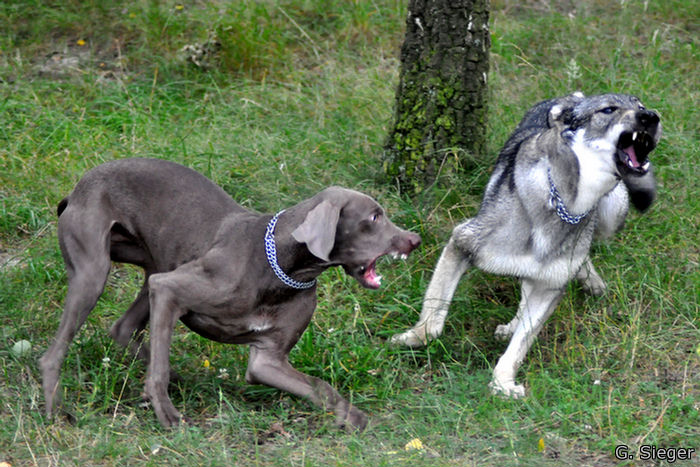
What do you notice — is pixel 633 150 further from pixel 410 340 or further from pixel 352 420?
pixel 352 420

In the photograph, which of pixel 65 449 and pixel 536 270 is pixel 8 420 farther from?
pixel 536 270

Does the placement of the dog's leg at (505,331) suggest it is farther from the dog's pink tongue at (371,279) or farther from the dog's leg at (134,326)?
the dog's leg at (134,326)

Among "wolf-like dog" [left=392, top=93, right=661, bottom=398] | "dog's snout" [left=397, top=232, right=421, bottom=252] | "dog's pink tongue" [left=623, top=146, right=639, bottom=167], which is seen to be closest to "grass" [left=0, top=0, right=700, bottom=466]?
"wolf-like dog" [left=392, top=93, right=661, bottom=398]

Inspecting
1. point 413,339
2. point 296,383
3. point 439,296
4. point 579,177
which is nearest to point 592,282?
point 579,177

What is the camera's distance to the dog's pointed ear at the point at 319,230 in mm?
3760

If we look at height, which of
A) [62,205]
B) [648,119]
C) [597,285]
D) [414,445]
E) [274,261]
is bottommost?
[414,445]

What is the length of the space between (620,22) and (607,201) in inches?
120

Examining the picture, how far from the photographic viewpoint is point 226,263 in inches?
159

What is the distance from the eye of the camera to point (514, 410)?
427 cm

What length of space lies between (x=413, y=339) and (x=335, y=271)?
0.69 m

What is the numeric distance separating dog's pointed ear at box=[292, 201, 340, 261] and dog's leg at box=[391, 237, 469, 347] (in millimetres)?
1100

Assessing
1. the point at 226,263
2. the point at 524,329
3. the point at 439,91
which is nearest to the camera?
the point at 226,263

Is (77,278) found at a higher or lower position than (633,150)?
lower

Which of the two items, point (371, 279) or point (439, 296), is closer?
point (371, 279)
